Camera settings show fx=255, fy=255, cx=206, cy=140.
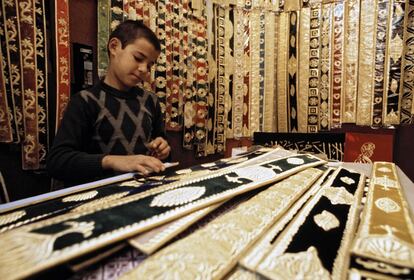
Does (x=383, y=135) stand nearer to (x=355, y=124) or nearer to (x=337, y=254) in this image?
(x=355, y=124)

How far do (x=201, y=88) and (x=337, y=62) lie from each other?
1066 millimetres

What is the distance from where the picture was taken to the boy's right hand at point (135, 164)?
0.74m

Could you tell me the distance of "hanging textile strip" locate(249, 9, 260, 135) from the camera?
2.13 m

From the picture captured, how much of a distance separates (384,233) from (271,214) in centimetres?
15

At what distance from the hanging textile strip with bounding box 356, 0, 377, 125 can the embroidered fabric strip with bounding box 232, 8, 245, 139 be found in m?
0.88

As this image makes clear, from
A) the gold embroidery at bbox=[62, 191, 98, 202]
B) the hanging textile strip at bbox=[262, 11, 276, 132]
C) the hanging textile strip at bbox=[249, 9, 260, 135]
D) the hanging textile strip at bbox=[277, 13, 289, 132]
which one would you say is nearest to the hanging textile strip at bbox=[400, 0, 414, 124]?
the hanging textile strip at bbox=[277, 13, 289, 132]

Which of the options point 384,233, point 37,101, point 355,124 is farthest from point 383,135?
point 37,101

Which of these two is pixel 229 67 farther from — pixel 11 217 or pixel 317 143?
pixel 11 217

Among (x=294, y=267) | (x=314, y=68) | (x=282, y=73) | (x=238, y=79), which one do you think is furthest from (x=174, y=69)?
(x=294, y=267)

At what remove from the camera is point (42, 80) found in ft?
3.81

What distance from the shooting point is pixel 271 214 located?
0.42 m

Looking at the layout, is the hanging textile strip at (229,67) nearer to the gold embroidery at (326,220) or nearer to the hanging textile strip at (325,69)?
the hanging textile strip at (325,69)

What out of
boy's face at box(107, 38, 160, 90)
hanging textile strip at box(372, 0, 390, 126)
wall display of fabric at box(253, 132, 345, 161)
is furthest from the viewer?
hanging textile strip at box(372, 0, 390, 126)

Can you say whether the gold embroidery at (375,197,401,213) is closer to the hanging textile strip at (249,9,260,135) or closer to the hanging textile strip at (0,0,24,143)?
the hanging textile strip at (0,0,24,143)
